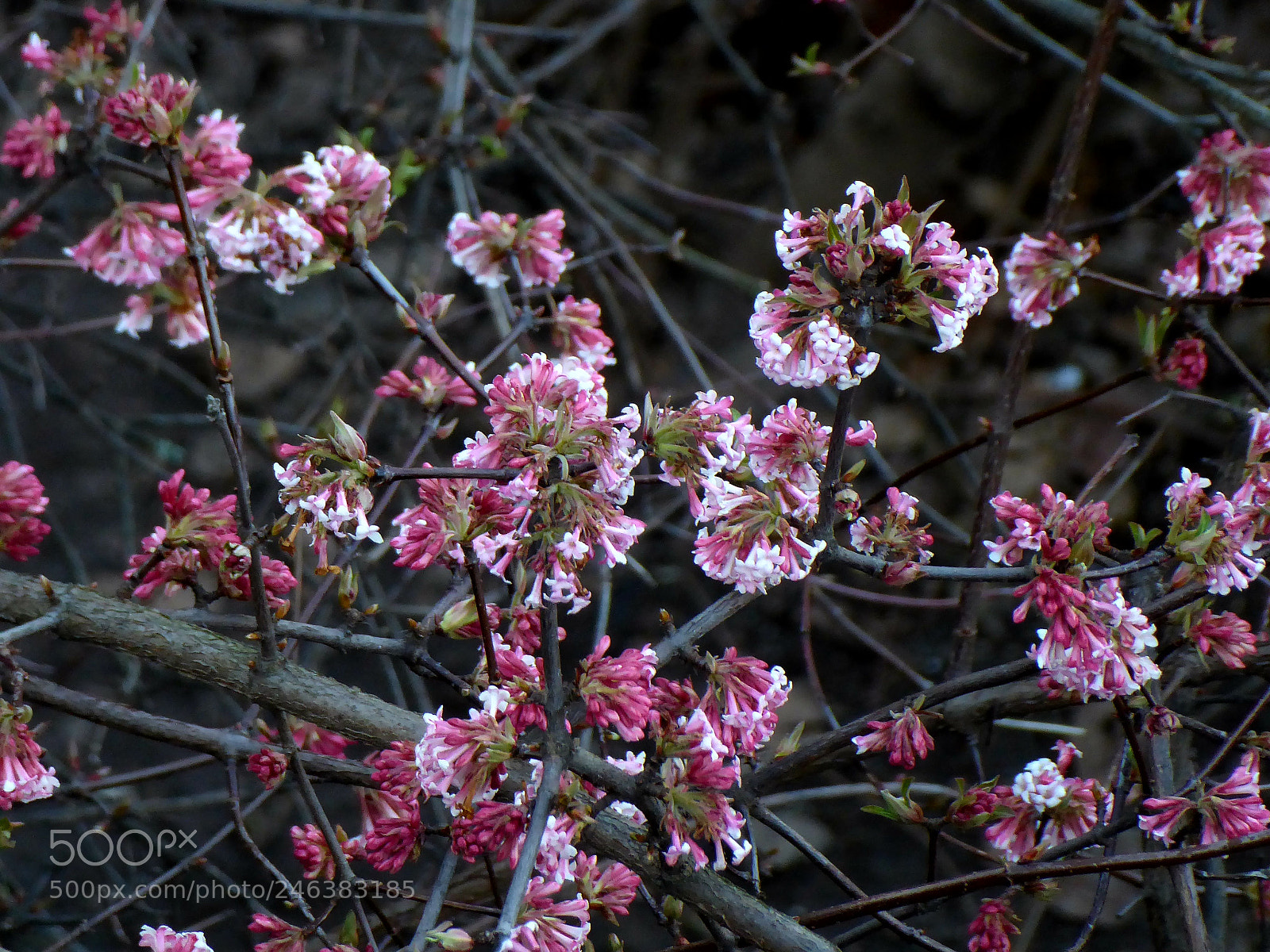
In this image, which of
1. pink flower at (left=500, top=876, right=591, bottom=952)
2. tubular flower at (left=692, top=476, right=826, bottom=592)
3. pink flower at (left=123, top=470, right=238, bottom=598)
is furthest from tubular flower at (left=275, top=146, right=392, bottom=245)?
pink flower at (left=500, top=876, right=591, bottom=952)

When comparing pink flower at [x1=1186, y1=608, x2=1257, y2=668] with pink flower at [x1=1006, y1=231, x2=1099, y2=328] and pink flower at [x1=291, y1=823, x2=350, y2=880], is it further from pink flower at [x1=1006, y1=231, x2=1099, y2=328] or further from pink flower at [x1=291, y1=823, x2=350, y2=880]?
pink flower at [x1=291, y1=823, x2=350, y2=880]

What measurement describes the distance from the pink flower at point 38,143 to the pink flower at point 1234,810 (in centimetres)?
221

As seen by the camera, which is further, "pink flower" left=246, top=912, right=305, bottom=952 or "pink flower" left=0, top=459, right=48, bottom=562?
"pink flower" left=0, top=459, right=48, bottom=562

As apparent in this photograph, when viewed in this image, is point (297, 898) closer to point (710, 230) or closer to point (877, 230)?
point (877, 230)

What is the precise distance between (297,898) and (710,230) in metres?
2.56

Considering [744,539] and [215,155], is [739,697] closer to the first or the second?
[744,539]

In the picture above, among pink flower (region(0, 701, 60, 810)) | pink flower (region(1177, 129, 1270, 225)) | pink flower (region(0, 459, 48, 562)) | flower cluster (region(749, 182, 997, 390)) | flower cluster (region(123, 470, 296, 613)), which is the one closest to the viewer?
flower cluster (region(749, 182, 997, 390))

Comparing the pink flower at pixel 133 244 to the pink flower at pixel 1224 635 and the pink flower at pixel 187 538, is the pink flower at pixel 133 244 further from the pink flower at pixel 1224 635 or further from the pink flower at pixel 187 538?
the pink flower at pixel 1224 635

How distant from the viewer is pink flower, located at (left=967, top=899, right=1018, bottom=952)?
1.45m

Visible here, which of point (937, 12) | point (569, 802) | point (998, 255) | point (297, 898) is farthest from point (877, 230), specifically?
point (937, 12)

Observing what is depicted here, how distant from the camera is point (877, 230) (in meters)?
1.00

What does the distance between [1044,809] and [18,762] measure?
1474mm

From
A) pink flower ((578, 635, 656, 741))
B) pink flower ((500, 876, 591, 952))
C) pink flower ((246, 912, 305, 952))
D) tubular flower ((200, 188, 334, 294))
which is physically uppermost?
tubular flower ((200, 188, 334, 294))

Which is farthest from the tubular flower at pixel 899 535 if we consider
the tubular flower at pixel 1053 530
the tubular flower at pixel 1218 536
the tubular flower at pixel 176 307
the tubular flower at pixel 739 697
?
the tubular flower at pixel 176 307
